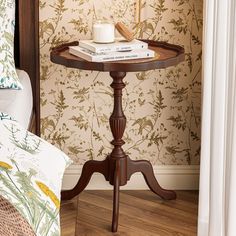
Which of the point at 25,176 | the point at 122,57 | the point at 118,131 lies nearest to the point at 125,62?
the point at 122,57

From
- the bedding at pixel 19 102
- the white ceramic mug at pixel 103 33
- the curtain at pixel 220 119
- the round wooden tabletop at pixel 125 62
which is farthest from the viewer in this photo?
the white ceramic mug at pixel 103 33

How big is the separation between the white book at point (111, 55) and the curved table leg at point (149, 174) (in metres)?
0.52

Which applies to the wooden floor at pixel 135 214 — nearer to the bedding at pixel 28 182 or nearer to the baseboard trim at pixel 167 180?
the baseboard trim at pixel 167 180

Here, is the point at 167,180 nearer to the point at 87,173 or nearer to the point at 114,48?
the point at 87,173

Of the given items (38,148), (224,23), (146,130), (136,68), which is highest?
(224,23)

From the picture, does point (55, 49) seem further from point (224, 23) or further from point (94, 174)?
point (224, 23)

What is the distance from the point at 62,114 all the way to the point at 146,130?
0.40 meters

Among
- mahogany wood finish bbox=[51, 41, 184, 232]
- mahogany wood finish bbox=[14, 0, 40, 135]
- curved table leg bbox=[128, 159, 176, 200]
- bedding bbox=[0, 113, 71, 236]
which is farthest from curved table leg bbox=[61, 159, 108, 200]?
bedding bbox=[0, 113, 71, 236]

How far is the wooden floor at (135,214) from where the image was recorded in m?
2.80

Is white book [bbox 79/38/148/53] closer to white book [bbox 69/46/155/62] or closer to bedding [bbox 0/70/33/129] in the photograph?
white book [bbox 69/46/155/62]

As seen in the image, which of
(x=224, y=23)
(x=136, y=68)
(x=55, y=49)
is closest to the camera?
(x=224, y=23)

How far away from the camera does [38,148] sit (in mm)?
1931

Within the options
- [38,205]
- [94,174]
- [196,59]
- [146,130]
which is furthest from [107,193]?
[38,205]

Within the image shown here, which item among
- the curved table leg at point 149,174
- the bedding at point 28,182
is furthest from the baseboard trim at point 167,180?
the bedding at point 28,182
